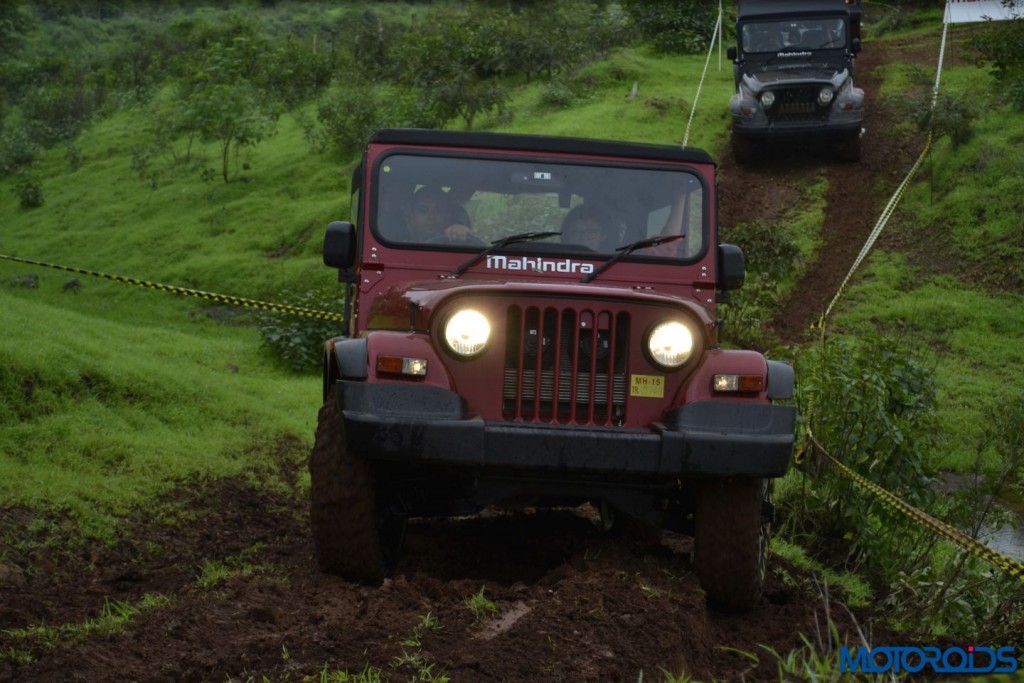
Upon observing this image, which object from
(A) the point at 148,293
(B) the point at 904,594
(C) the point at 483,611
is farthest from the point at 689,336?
(A) the point at 148,293

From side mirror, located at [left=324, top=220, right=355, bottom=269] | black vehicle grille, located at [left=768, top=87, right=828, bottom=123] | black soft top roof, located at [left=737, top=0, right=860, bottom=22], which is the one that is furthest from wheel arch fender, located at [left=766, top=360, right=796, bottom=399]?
black soft top roof, located at [left=737, top=0, right=860, bottom=22]

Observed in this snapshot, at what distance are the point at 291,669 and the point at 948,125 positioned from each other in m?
16.0

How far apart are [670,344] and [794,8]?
49.3 ft

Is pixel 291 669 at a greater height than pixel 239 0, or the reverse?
pixel 239 0

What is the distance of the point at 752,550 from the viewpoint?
5.24 m

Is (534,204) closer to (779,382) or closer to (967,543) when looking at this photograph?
(779,382)

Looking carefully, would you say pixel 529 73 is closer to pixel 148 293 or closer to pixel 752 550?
pixel 148 293

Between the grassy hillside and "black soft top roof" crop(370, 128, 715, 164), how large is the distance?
7.25 ft

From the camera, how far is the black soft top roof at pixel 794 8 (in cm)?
1864

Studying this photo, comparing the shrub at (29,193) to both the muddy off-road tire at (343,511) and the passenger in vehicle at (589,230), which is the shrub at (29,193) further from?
the muddy off-road tire at (343,511)

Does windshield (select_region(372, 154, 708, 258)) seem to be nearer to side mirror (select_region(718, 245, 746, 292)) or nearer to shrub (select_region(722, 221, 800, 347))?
side mirror (select_region(718, 245, 746, 292))

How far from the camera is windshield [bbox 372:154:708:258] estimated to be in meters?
6.24

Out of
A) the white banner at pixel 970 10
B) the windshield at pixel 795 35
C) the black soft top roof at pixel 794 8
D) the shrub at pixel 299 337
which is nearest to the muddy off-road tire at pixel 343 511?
the shrub at pixel 299 337

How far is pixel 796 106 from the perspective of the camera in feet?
57.7
